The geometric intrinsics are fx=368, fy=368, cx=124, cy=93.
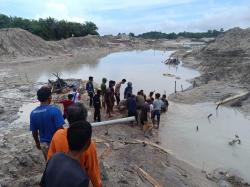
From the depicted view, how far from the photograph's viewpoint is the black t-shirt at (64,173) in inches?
132

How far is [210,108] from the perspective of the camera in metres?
20.2

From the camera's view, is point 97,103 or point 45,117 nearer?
point 45,117

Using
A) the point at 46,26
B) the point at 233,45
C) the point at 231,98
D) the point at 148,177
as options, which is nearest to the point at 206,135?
the point at 148,177

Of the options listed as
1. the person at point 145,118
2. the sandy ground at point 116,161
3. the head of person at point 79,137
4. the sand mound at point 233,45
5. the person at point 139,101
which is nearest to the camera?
the head of person at point 79,137

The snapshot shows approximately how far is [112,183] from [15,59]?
5024 centimetres

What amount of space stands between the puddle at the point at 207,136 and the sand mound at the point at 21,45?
140 ft

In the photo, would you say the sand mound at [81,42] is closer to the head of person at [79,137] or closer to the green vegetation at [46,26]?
the green vegetation at [46,26]

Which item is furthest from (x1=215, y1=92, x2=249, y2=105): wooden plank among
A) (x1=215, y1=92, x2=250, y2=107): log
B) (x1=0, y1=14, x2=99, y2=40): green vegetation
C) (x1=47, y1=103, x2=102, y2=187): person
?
(x1=0, y1=14, x2=99, y2=40): green vegetation

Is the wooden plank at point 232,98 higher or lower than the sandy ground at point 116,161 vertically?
Answer: lower

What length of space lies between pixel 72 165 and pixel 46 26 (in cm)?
8551

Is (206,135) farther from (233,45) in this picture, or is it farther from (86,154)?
(233,45)

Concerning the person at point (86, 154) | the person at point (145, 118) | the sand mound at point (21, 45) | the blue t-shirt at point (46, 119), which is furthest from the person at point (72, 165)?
the sand mound at point (21, 45)

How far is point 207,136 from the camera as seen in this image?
1494 cm

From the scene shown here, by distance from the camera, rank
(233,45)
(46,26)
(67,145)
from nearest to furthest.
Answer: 1. (67,145)
2. (233,45)
3. (46,26)
